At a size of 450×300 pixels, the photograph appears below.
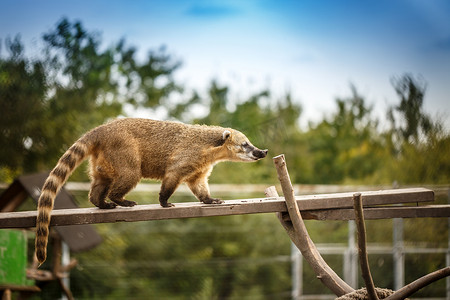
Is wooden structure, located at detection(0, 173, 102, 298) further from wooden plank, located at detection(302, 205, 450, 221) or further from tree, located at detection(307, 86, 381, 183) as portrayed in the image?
tree, located at detection(307, 86, 381, 183)

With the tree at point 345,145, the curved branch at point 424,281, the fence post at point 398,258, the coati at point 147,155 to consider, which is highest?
the tree at point 345,145

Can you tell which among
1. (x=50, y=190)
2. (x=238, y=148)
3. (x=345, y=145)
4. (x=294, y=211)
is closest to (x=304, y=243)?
(x=294, y=211)

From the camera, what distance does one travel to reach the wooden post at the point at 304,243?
11.6 ft

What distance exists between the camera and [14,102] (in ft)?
30.8

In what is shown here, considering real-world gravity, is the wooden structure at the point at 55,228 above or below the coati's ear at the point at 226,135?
below

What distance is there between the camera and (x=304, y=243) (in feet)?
12.2

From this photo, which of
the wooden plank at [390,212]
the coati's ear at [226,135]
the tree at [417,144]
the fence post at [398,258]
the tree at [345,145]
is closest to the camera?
the wooden plank at [390,212]

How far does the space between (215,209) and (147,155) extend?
88cm

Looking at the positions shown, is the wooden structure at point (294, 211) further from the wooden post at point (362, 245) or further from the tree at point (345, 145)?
the tree at point (345, 145)

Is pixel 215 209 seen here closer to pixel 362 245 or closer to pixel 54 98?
pixel 362 245

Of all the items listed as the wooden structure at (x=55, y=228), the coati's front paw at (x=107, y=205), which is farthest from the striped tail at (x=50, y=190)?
the wooden structure at (x=55, y=228)

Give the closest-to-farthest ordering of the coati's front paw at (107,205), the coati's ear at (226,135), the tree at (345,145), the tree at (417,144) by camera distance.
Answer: the coati's front paw at (107,205)
the coati's ear at (226,135)
the tree at (417,144)
the tree at (345,145)

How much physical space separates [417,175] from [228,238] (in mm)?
3993

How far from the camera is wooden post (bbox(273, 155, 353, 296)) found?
355 centimetres
